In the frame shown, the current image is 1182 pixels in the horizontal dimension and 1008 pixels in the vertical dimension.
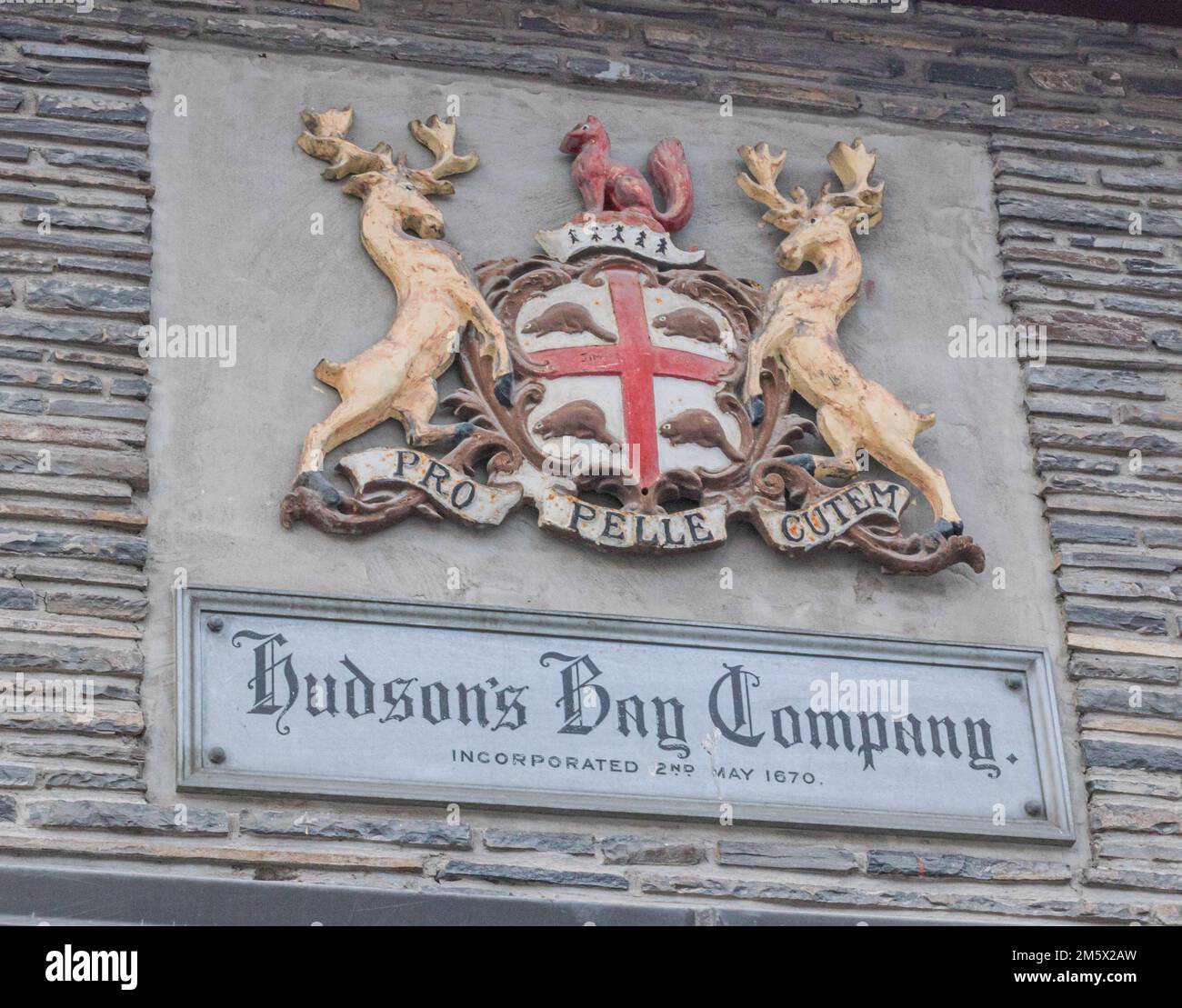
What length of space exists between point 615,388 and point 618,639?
2.78ft

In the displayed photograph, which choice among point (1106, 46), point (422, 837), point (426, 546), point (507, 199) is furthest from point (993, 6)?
point (422, 837)

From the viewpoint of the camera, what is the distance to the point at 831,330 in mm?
7430

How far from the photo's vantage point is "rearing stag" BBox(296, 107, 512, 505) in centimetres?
696

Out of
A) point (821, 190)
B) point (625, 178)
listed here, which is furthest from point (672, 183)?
point (821, 190)

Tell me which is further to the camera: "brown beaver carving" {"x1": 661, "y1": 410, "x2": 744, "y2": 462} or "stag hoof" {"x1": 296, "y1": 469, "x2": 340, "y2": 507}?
"brown beaver carving" {"x1": 661, "y1": 410, "x2": 744, "y2": 462}

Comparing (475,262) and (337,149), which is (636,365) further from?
(337,149)

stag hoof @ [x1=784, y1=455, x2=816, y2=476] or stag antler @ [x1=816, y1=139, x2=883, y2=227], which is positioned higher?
stag antler @ [x1=816, y1=139, x2=883, y2=227]

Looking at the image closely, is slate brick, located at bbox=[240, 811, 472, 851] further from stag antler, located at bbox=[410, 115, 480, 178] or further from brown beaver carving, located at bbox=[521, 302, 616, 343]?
stag antler, located at bbox=[410, 115, 480, 178]

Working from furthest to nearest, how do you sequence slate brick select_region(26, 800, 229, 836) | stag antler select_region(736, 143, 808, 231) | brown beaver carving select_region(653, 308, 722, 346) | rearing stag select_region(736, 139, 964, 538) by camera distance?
stag antler select_region(736, 143, 808, 231) → brown beaver carving select_region(653, 308, 722, 346) → rearing stag select_region(736, 139, 964, 538) → slate brick select_region(26, 800, 229, 836)

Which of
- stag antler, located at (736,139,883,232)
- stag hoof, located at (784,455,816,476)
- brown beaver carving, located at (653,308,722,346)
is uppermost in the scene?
stag antler, located at (736,139,883,232)

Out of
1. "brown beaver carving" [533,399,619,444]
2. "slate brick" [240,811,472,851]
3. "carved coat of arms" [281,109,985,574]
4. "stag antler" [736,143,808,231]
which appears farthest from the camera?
"stag antler" [736,143,808,231]

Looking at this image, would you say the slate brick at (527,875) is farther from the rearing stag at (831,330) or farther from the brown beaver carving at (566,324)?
the brown beaver carving at (566,324)

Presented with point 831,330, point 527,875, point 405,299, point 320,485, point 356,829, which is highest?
point 405,299

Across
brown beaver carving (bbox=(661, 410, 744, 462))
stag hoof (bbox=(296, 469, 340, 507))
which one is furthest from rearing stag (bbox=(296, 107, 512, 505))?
brown beaver carving (bbox=(661, 410, 744, 462))
